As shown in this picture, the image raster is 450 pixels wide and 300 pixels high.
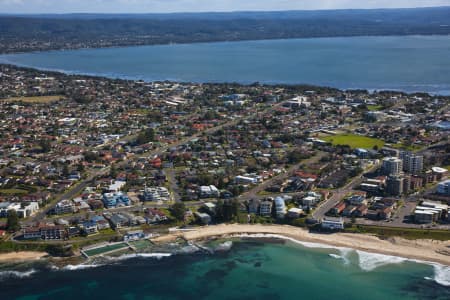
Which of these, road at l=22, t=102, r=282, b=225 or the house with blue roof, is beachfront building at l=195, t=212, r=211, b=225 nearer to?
road at l=22, t=102, r=282, b=225

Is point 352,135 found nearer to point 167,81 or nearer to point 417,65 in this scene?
point 167,81

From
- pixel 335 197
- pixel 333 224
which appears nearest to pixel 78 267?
pixel 333 224

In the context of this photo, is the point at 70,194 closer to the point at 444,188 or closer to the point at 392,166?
the point at 392,166

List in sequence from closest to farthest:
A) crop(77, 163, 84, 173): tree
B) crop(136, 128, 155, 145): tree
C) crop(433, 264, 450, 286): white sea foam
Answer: crop(433, 264, 450, 286): white sea foam
crop(77, 163, 84, 173): tree
crop(136, 128, 155, 145): tree

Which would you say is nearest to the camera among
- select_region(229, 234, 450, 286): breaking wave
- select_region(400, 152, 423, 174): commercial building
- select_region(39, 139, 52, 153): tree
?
select_region(229, 234, 450, 286): breaking wave

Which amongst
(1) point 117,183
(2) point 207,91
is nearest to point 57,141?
(1) point 117,183

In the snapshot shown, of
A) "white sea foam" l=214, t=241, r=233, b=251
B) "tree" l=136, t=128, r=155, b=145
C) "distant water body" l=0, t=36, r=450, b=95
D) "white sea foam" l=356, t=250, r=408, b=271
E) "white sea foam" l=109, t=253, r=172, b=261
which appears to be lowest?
"white sea foam" l=109, t=253, r=172, b=261

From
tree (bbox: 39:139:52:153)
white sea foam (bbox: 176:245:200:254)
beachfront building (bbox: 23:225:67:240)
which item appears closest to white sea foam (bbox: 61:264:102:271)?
beachfront building (bbox: 23:225:67:240)
